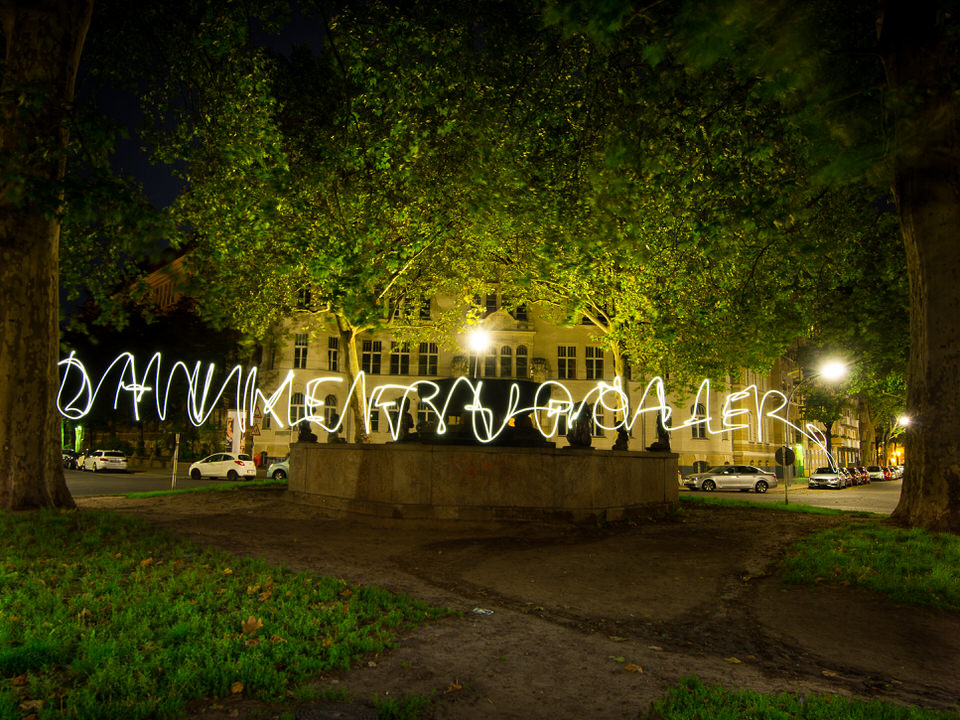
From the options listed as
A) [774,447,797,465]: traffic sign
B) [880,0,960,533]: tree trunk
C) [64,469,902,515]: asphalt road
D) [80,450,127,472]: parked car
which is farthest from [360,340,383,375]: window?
[880,0,960,533]: tree trunk

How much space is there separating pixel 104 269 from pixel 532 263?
14557 mm

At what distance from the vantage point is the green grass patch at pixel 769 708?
4.18 m

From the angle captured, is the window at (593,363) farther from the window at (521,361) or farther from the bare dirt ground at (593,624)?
the bare dirt ground at (593,624)

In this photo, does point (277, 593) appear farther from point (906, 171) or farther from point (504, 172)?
point (504, 172)

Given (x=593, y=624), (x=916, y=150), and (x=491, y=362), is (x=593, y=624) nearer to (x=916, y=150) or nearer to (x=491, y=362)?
(x=916, y=150)

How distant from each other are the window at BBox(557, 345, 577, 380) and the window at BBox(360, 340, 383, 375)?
15.8 meters

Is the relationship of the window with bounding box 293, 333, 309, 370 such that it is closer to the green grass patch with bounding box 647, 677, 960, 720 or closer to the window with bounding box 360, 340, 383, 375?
the window with bounding box 360, 340, 383, 375

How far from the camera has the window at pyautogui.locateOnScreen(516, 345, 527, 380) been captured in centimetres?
5828

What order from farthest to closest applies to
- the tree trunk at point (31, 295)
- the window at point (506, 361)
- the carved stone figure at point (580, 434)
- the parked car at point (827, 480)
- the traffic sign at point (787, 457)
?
1. the window at point (506, 361)
2. the parked car at point (827, 480)
3. the traffic sign at point (787, 457)
4. the carved stone figure at point (580, 434)
5. the tree trunk at point (31, 295)

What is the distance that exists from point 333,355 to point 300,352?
302cm

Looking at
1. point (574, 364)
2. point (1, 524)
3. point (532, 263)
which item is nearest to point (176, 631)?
point (1, 524)

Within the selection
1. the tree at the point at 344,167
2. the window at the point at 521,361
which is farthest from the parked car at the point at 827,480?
the tree at the point at 344,167

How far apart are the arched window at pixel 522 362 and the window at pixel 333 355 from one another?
1553 centimetres

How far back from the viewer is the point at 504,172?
19109 millimetres
